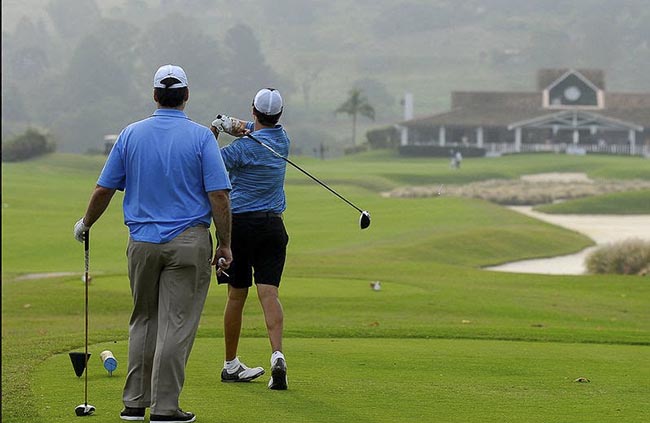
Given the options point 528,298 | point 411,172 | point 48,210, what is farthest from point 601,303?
point 411,172

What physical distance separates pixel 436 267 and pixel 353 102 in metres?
95.5

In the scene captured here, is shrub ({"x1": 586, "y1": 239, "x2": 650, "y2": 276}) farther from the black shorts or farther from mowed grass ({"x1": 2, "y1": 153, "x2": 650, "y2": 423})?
the black shorts

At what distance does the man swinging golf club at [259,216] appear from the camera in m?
9.25

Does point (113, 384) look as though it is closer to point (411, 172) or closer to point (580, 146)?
point (411, 172)

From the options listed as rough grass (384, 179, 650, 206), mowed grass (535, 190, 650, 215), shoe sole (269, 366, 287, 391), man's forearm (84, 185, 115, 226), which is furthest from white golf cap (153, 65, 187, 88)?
rough grass (384, 179, 650, 206)

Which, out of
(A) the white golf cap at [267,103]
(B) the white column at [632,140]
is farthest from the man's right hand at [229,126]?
(B) the white column at [632,140]

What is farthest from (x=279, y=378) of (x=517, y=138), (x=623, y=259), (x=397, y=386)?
(x=517, y=138)

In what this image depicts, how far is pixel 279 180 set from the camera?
9.40 meters

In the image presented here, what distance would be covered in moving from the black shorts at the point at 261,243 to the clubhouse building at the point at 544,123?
93857 millimetres

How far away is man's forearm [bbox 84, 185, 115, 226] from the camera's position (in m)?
7.88

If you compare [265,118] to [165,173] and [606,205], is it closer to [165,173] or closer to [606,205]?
[165,173]

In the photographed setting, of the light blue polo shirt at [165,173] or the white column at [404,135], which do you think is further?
the white column at [404,135]

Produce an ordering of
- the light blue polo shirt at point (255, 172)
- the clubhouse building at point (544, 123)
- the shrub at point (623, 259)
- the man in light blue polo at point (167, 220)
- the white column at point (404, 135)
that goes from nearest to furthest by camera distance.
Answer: the man in light blue polo at point (167, 220)
the light blue polo shirt at point (255, 172)
the shrub at point (623, 259)
the clubhouse building at point (544, 123)
the white column at point (404, 135)

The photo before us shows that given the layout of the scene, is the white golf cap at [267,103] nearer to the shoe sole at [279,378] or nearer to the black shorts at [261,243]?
the black shorts at [261,243]
